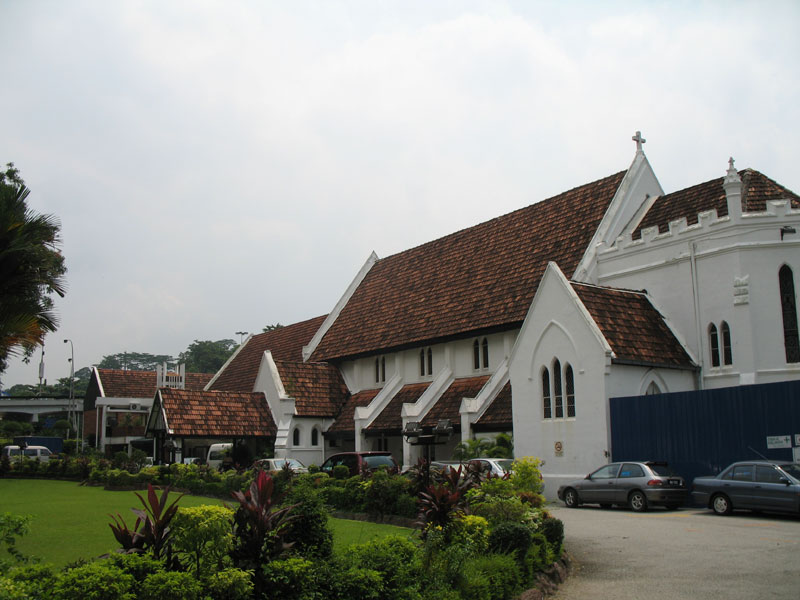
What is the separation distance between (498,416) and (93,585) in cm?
2136

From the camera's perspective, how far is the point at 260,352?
48938 millimetres

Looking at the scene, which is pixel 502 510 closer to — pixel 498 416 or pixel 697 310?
pixel 498 416

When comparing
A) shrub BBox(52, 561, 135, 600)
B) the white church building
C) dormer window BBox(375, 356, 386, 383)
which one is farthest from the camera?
dormer window BBox(375, 356, 386, 383)

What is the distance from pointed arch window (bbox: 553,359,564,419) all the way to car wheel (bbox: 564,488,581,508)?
3.17 m

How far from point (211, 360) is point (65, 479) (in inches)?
3304

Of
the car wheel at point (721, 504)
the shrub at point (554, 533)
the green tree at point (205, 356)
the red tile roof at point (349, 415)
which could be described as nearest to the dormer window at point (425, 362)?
the red tile roof at point (349, 415)

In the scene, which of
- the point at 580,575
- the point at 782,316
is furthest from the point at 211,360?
the point at 580,575

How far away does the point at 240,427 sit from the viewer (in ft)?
115

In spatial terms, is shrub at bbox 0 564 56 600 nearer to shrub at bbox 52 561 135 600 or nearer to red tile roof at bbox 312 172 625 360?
shrub at bbox 52 561 135 600

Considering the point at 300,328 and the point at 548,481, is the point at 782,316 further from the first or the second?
the point at 300,328

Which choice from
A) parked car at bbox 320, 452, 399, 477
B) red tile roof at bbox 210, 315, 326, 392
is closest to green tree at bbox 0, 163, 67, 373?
parked car at bbox 320, 452, 399, 477

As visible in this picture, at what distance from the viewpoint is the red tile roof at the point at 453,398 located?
2939cm

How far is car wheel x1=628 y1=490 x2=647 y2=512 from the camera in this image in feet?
64.0

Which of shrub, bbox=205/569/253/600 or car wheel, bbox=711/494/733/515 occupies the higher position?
shrub, bbox=205/569/253/600
